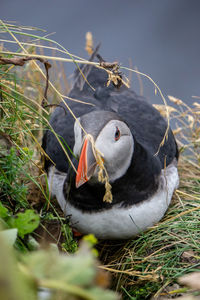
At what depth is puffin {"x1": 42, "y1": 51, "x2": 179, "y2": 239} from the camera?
194 cm

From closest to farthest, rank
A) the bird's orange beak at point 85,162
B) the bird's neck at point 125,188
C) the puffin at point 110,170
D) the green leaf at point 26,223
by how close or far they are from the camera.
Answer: the green leaf at point 26,223 → the bird's orange beak at point 85,162 → the puffin at point 110,170 → the bird's neck at point 125,188

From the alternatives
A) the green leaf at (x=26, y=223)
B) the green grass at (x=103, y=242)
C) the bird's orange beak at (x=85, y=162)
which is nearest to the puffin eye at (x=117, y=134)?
the bird's orange beak at (x=85, y=162)

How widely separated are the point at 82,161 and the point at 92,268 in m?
1.24

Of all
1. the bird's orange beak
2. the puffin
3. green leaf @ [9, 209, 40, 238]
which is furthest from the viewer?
the puffin

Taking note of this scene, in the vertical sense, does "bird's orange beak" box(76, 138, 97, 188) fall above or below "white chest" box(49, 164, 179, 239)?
above

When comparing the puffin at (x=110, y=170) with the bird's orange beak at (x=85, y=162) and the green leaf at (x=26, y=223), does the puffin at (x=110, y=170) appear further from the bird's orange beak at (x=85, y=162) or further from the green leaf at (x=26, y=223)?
the green leaf at (x=26, y=223)

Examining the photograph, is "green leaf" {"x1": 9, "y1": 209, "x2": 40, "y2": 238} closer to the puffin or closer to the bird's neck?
the puffin

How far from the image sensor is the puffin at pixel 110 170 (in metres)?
1.94

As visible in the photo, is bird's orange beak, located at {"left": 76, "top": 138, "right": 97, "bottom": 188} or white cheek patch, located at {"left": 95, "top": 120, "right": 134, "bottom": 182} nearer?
bird's orange beak, located at {"left": 76, "top": 138, "right": 97, "bottom": 188}

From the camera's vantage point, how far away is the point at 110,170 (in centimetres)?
211

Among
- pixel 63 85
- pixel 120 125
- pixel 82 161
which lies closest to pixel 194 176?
pixel 120 125

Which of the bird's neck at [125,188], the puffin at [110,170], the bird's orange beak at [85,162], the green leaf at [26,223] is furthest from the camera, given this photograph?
the bird's neck at [125,188]

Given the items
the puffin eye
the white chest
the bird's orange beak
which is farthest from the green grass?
the puffin eye

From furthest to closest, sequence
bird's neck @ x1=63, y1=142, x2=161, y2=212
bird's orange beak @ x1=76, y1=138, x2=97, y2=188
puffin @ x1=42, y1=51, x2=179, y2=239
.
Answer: bird's neck @ x1=63, y1=142, x2=161, y2=212 < puffin @ x1=42, y1=51, x2=179, y2=239 < bird's orange beak @ x1=76, y1=138, x2=97, y2=188
